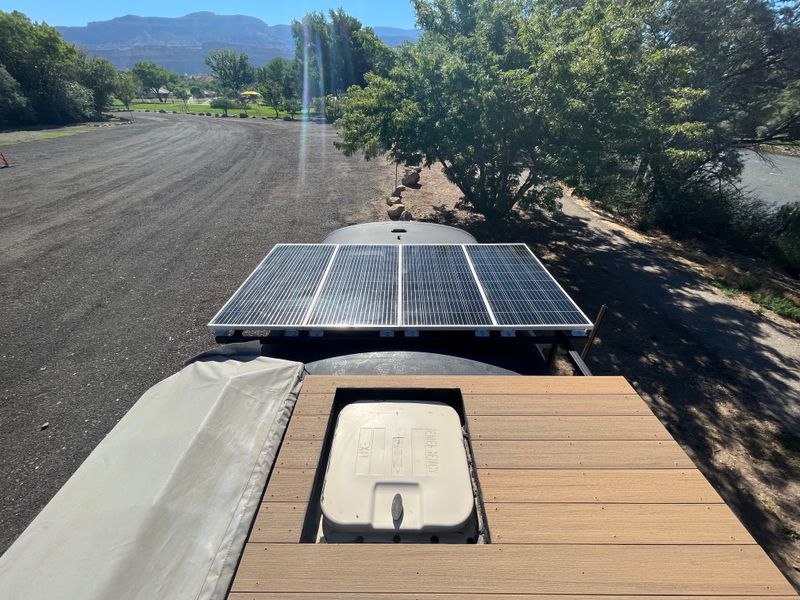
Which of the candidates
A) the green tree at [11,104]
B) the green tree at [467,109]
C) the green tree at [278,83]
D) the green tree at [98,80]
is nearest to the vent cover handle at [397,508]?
the green tree at [467,109]

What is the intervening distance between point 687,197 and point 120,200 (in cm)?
3164

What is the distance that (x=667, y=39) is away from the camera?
18328mm

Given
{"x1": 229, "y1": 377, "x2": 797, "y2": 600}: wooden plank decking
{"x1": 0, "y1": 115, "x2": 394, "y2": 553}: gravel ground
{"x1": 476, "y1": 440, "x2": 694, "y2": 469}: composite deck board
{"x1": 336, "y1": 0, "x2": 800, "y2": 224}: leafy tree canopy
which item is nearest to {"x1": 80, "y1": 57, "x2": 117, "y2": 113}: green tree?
{"x1": 0, "y1": 115, "x2": 394, "y2": 553}: gravel ground

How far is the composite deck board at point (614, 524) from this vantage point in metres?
3.01

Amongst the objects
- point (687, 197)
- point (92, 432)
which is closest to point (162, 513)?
point (92, 432)

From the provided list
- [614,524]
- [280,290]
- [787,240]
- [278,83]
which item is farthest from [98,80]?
[787,240]

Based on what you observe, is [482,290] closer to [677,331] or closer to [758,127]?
[677,331]

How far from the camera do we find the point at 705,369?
33.1 feet

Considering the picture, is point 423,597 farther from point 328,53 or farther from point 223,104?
point 223,104

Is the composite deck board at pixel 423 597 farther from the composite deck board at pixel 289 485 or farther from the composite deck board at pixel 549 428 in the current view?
the composite deck board at pixel 549 428

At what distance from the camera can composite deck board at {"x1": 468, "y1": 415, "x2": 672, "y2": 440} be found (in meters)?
3.94

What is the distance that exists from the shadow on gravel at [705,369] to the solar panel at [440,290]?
523 centimetres

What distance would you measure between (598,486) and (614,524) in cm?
36

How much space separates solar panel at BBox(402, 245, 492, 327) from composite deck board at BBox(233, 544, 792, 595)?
3.36 meters
